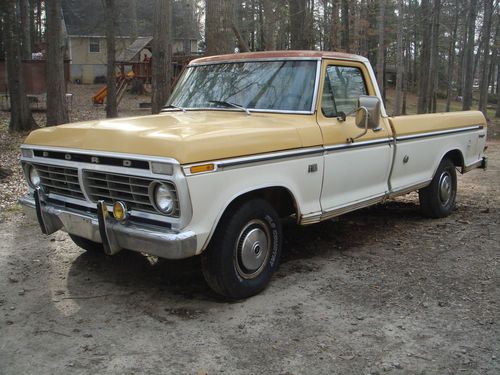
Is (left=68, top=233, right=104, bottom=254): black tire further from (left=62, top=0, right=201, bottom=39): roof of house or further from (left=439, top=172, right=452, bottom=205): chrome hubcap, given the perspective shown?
(left=62, top=0, right=201, bottom=39): roof of house

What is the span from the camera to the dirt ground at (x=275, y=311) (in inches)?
136

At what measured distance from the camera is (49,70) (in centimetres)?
1430

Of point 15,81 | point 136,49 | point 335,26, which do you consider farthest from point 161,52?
point 136,49

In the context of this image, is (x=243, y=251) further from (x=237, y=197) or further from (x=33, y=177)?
(x=33, y=177)

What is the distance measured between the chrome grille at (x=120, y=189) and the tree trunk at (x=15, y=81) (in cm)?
1267

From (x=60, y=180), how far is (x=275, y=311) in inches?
83.6

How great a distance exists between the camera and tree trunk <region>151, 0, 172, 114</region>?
10805 millimetres

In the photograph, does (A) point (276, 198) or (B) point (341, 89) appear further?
(B) point (341, 89)

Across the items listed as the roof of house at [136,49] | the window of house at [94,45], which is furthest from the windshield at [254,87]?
the window of house at [94,45]

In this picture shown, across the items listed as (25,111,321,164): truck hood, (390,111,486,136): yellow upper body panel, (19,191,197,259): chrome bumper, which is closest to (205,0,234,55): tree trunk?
(390,111,486,136): yellow upper body panel

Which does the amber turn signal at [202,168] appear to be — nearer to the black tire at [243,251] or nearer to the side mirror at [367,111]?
the black tire at [243,251]

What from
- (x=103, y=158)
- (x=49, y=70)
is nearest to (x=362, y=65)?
(x=103, y=158)

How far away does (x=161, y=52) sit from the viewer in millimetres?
11039

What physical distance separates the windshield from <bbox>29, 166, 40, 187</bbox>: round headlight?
165 cm
